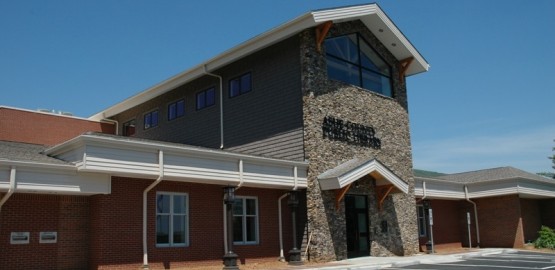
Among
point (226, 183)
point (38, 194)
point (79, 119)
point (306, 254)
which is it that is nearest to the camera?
point (38, 194)

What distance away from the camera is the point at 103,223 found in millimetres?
14758

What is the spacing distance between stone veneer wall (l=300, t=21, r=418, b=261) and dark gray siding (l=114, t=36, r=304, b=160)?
21.0 inches

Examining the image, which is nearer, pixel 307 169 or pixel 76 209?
pixel 76 209

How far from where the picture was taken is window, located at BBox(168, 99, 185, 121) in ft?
87.4

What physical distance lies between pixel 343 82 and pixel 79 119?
642 inches

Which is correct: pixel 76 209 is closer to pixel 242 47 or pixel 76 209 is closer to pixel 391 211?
pixel 242 47

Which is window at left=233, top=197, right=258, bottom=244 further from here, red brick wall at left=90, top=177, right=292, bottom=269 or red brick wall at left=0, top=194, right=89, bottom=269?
red brick wall at left=0, top=194, right=89, bottom=269

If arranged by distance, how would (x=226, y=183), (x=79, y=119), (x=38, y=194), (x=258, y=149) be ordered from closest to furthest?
1. (x=38, y=194)
2. (x=226, y=183)
3. (x=258, y=149)
4. (x=79, y=119)

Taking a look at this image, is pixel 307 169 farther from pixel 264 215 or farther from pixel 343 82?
pixel 343 82

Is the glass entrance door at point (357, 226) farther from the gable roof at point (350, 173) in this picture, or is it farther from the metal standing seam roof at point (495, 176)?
the metal standing seam roof at point (495, 176)

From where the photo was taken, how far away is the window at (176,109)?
26628mm

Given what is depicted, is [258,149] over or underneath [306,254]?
over

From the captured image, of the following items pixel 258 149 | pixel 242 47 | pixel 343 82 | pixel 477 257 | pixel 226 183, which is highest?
pixel 242 47

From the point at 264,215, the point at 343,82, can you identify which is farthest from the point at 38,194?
the point at 343,82
